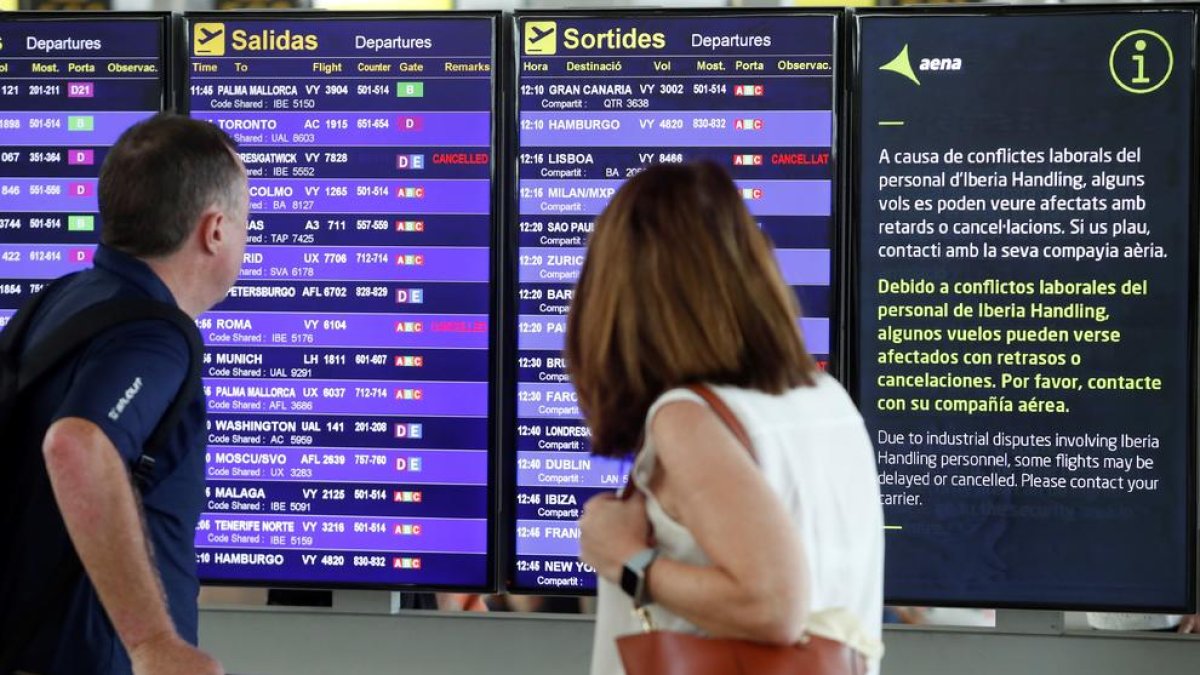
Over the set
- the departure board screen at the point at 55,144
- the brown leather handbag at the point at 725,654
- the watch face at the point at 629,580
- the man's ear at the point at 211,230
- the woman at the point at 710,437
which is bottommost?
the brown leather handbag at the point at 725,654

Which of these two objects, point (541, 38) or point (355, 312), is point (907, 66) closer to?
point (541, 38)

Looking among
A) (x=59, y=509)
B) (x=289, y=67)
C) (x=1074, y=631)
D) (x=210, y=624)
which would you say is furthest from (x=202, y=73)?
(x=1074, y=631)

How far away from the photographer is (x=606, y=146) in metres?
3.69

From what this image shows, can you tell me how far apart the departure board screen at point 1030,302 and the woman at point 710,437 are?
1.81 metres

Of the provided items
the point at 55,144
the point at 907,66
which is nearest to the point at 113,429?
the point at 55,144

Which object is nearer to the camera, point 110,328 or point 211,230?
point 110,328

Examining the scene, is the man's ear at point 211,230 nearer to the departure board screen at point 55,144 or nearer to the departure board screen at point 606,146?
the departure board screen at point 606,146

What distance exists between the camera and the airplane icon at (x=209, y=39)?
12.5ft

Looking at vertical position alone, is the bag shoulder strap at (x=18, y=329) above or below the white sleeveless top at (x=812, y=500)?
above

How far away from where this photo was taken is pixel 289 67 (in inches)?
149

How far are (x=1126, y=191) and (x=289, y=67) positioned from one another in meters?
2.14

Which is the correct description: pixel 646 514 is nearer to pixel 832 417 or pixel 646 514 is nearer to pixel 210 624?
pixel 832 417

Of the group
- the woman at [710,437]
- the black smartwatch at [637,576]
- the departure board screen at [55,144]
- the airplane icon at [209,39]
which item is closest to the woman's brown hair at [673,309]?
the woman at [710,437]

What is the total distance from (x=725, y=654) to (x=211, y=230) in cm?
125
